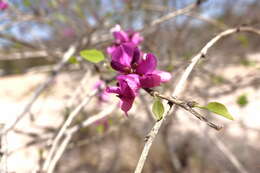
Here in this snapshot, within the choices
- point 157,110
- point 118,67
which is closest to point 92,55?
point 118,67

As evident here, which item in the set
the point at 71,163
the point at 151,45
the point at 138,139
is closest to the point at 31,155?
the point at 71,163

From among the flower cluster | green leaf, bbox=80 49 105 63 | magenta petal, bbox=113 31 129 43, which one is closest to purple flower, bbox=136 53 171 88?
the flower cluster

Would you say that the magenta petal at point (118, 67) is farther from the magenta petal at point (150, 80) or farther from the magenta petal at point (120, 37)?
the magenta petal at point (120, 37)

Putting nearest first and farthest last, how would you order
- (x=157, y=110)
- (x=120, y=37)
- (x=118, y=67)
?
(x=157, y=110), (x=118, y=67), (x=120, y=37)

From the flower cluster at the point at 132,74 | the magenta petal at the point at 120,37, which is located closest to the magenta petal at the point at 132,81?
the flower cluster at the point at 132,74

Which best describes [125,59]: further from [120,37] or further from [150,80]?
[120,37]

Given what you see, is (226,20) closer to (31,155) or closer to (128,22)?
(128,22)
